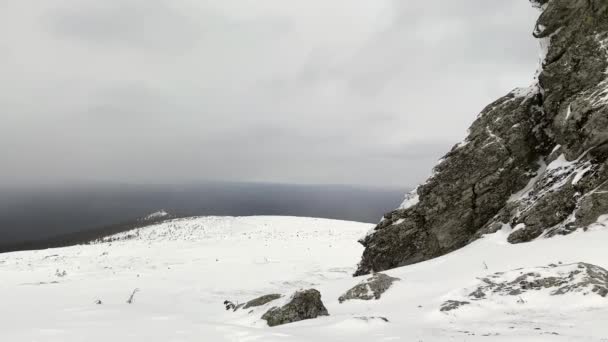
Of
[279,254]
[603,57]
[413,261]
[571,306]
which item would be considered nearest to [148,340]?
[571,306]

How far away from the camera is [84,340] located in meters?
6.38

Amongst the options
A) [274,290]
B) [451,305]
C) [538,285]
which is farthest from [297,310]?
[274,290]

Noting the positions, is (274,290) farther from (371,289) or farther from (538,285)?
(538,285)

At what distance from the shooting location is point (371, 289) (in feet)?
40.2

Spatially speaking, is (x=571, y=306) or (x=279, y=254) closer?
(x=571, y=306)

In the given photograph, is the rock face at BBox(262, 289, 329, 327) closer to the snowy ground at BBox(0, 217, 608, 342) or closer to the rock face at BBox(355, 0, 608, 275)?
the snowy ground at BBox(0, 217, 608, 342)

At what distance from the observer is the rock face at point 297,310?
9.72m

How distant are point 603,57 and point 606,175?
578 cm

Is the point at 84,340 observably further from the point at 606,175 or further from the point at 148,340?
the point at 606,175

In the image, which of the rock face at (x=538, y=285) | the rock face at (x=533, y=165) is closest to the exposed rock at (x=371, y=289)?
the rock face at (x=538, y=285)

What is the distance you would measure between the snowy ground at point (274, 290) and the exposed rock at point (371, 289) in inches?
15.7

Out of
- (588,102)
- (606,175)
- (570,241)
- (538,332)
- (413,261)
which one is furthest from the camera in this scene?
(413,261)

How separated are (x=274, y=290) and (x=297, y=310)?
10.8 meters

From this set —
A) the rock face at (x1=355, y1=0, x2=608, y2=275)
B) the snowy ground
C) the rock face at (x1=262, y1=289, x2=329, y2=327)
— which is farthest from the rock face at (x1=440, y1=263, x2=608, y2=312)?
the rock face at (x1=355, y1=0, x2=608, y2=275)
